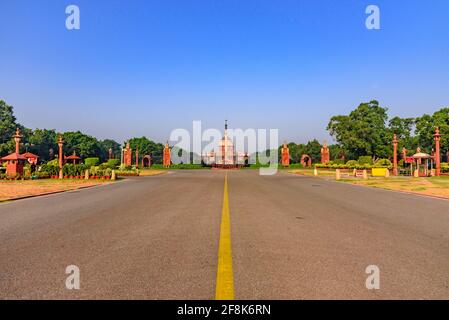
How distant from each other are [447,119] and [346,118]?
58.0 feet

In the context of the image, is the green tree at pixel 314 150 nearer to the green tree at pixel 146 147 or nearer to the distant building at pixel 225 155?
the distant building at pixel 225 155

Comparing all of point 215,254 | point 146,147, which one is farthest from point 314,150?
point 215,254

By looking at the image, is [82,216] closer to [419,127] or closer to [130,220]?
[130,220]

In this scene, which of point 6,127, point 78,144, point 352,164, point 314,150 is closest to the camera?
point 352,164

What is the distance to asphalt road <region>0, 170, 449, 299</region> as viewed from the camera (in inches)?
124

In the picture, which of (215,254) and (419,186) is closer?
(215,254)

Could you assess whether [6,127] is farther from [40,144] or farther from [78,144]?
[78,144]

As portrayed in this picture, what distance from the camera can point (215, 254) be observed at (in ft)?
14.6

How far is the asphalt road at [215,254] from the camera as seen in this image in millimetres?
3162

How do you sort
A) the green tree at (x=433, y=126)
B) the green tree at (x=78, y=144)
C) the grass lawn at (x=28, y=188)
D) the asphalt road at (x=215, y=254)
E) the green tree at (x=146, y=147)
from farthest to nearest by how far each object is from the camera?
the green tree at (x=146, y=147), the green tree at (x=78, y=144), the green tree at (x=433, y=126), the grass lawn at (x=28, y=188), the asphalt road at (x=215, y=254)

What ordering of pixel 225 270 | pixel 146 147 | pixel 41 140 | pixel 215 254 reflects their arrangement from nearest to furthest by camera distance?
pixel 225 270, pixel 215 254, pixel 41 140, pixel 146 147

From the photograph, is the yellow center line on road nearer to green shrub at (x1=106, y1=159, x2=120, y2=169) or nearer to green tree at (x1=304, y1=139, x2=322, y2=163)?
green shrub at (x1=106, y1=159, x2=120, y2=169)

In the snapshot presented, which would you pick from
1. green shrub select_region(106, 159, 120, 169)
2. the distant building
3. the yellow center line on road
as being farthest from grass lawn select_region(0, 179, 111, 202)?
the distant building

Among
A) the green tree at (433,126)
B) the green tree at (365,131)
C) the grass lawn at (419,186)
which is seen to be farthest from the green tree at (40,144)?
the green tree at (433,126)
